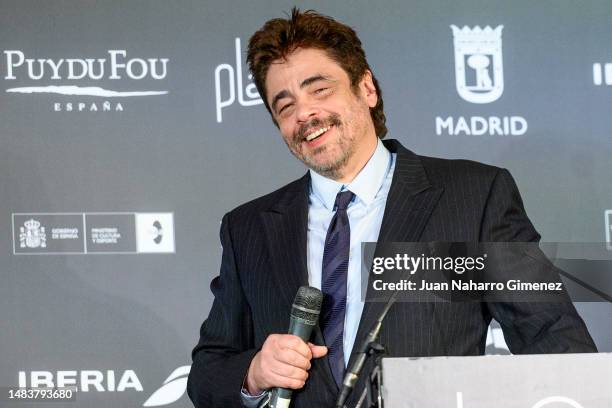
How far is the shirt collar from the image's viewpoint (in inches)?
93.7

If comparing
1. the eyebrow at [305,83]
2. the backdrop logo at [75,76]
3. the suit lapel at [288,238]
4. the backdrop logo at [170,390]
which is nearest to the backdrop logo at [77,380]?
the backdrop logo at [170,390]

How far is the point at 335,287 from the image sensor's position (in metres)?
2.20

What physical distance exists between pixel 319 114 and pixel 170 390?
1.64m

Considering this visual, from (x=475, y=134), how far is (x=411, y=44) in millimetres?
446

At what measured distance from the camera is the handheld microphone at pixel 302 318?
1.91 meters

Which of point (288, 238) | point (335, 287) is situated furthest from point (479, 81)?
point (335, 287)

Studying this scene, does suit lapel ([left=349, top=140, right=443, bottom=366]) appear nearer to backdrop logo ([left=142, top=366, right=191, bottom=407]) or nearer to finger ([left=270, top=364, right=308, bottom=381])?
finger ([left=270, top=364, right=308, bottom=381])

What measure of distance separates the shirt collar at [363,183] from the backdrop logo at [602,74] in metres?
1.62

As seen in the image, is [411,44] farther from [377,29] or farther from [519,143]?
[519,143]

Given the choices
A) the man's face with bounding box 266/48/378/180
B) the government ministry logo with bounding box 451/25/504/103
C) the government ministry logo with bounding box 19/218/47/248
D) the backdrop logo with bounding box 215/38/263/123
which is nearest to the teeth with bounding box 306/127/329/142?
the man's face with bounding box 266/48/378/180

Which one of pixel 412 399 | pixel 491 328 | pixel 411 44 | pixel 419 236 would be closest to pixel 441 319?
pixel 419 236

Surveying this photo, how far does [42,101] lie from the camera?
3666mm

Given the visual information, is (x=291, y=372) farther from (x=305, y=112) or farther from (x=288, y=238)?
(x=305, y=112)

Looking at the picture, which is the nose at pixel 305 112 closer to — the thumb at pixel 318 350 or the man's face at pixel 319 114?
the man's face at pixel 319 114
